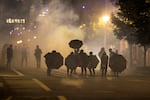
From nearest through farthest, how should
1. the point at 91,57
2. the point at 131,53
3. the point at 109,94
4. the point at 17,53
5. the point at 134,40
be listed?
1. the point at 109,94
2. the point at 91,57
3. the point at 134,40
4. the point at 131,53
5. the point at 17,53

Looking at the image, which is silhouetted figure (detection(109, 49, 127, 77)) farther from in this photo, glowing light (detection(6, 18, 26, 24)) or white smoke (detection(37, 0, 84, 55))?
glowing light (detection(6, 18, 26, 24))

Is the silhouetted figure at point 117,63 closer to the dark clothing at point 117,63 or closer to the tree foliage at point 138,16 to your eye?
the dark clothing at point 117,63

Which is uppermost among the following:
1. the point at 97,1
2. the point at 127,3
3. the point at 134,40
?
the point at 97,1

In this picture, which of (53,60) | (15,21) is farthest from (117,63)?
(15,21)

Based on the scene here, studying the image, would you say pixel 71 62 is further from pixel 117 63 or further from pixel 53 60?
pixel 117 63

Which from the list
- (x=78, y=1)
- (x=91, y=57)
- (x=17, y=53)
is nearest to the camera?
(x=91, y=57)

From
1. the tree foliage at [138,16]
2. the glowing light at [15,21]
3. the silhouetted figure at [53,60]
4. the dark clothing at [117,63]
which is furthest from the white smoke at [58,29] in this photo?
the glowing light at [15,21]

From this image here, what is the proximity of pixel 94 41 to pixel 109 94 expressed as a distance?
49.8m

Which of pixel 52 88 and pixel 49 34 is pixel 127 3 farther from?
pixel 49 34

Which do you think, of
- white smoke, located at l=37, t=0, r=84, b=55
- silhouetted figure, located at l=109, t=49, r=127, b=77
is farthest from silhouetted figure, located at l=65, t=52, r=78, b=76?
white smoke, located at l=37, t=0, r=84, b=55

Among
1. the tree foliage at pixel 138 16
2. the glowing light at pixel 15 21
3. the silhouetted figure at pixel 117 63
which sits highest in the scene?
the glowing light at pixel 15 21

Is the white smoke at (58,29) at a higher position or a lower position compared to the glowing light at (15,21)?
lower

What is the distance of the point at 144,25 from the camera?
3531 cm

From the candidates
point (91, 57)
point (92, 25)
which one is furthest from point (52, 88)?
point (92, 25)
